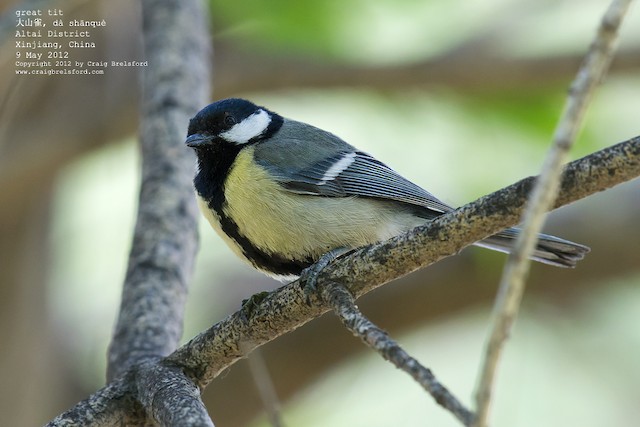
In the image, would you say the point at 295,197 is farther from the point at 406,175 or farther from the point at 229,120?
the point at 406,175

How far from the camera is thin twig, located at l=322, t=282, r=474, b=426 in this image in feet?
3.99

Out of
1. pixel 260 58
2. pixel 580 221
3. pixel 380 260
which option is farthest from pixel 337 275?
pixel 260 58

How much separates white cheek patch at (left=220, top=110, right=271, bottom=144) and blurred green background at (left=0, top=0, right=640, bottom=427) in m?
1.35

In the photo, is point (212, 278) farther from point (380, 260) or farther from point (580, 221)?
point (380, 260)

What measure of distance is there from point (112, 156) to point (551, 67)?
2.58m

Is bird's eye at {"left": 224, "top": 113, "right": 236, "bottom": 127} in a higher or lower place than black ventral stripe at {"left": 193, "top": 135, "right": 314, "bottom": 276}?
higher

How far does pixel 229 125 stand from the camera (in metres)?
3.17

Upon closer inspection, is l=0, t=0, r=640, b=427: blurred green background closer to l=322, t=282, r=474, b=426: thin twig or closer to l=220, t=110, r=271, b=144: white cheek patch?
l=220, t=110, r=271, b=144: white cheek patch

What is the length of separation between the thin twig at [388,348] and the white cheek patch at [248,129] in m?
1.35

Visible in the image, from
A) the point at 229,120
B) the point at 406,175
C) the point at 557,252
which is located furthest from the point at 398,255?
the point at 406,175

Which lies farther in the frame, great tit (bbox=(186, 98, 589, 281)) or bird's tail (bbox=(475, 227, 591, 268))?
great tit (bbox=(186, 98, 589, 281))

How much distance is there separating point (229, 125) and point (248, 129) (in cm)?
10

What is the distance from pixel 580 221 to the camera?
4.38 meters

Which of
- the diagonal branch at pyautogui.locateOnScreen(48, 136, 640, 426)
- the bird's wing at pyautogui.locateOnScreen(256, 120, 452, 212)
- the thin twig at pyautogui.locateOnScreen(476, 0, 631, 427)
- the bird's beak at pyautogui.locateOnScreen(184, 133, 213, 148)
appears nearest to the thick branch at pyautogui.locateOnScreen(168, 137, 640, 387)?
the diagonal branch at pyautogui.locateOnScreen(48, 136, 640, 426)
